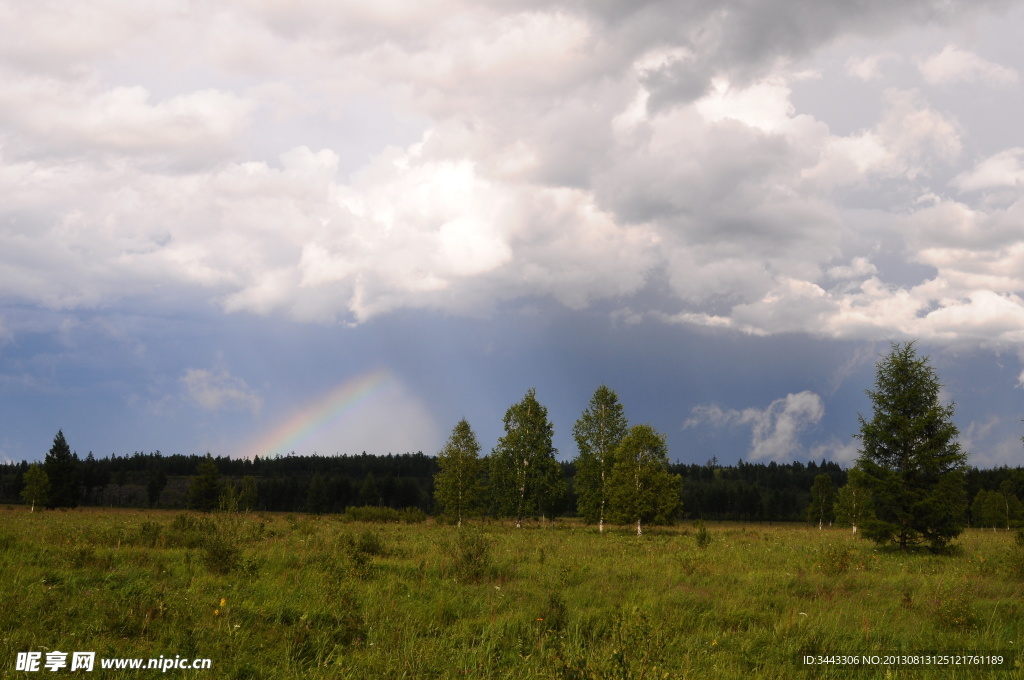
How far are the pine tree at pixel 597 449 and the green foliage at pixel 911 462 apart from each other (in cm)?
2449

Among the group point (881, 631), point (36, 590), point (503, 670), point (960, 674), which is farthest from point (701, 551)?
point (36, 590)

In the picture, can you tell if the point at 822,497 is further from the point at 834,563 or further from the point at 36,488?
the point at 36,488

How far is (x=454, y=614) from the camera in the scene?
34.7ft

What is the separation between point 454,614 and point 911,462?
2761 centimetres

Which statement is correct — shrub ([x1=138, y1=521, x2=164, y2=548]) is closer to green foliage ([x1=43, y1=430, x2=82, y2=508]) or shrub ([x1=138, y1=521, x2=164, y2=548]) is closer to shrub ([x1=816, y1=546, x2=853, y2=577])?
shrub ([x1=816, y1=546, x2=853, y2=577])

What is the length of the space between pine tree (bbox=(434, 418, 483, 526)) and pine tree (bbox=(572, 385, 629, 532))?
9.47 meters

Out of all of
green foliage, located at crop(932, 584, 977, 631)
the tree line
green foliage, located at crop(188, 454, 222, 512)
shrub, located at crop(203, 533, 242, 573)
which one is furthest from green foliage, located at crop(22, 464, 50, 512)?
green foliage, located at crop(932, 584, 977, 631)

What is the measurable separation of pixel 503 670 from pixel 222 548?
792 centimetres

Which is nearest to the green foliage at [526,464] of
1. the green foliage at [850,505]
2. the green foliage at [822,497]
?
the green foliage at [850,505]

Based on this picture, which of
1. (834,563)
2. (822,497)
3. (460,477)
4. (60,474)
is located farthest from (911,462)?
(60,474)

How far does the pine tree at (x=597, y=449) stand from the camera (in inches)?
2063

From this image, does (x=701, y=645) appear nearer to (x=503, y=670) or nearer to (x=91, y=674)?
(x=503, y=670)

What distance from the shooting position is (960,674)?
8867 mm

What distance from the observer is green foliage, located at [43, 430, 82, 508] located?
76.1m
